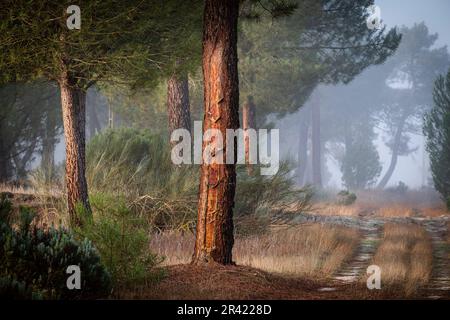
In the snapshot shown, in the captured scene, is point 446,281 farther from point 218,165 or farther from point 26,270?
point 26,270

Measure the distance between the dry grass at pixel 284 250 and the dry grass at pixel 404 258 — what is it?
770mm

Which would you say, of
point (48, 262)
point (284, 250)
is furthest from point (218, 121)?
point (284, 250)

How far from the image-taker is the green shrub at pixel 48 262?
5758 millimetres

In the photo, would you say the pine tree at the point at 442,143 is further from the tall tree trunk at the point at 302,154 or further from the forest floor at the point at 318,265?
the tall tree trunk at the point at 302,154

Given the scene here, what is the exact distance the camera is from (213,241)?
7.20 metres

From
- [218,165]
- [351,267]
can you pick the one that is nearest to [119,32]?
[218,165]

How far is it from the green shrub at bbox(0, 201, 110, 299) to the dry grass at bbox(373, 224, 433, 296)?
3818 mm

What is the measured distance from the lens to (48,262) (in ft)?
19.6

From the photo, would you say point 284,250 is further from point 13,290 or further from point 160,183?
point 13,290

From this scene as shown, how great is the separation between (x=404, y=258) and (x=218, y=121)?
5378mm

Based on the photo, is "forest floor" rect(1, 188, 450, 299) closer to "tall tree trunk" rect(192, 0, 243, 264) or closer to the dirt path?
the dirt path

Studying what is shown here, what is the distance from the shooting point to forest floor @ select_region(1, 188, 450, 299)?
659 cm

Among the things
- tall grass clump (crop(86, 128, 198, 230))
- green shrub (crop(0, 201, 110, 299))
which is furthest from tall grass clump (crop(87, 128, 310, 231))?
green shrub (crop(0, 201, 110, 299))
